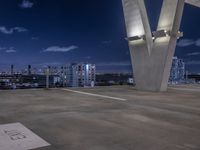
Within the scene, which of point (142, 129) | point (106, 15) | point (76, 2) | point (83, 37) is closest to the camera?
point (142, 129)

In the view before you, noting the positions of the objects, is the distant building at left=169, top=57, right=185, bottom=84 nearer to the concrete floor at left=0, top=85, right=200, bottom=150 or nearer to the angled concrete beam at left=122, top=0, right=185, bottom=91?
the angled concrete beam at left=122, top=0, right=185, bottom=91

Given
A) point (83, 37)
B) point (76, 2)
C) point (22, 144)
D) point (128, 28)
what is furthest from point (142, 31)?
point (83, 37)

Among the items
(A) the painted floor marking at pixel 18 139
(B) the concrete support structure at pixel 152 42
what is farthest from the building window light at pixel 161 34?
(A) the painted floor marking at pixel 18 139

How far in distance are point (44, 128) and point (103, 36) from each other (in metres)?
37.1

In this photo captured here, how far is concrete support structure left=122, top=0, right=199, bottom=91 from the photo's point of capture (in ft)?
28.9

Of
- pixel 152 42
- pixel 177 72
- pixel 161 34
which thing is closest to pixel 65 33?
pixel 177 72

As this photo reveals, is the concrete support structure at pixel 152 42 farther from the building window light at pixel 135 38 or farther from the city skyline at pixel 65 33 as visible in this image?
the city skyline at pixel 65 33

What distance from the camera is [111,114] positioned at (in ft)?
13.8

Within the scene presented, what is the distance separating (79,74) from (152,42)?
20.9 feet

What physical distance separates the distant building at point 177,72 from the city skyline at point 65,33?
11.2m

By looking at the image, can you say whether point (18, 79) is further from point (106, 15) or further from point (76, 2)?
point (106, 15)

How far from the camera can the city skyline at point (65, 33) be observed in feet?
97.8

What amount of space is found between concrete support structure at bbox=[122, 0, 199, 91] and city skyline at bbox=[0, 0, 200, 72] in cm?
1710

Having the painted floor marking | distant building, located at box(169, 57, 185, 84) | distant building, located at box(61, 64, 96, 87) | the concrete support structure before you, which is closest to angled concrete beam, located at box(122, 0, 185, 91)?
the concrete support structure
